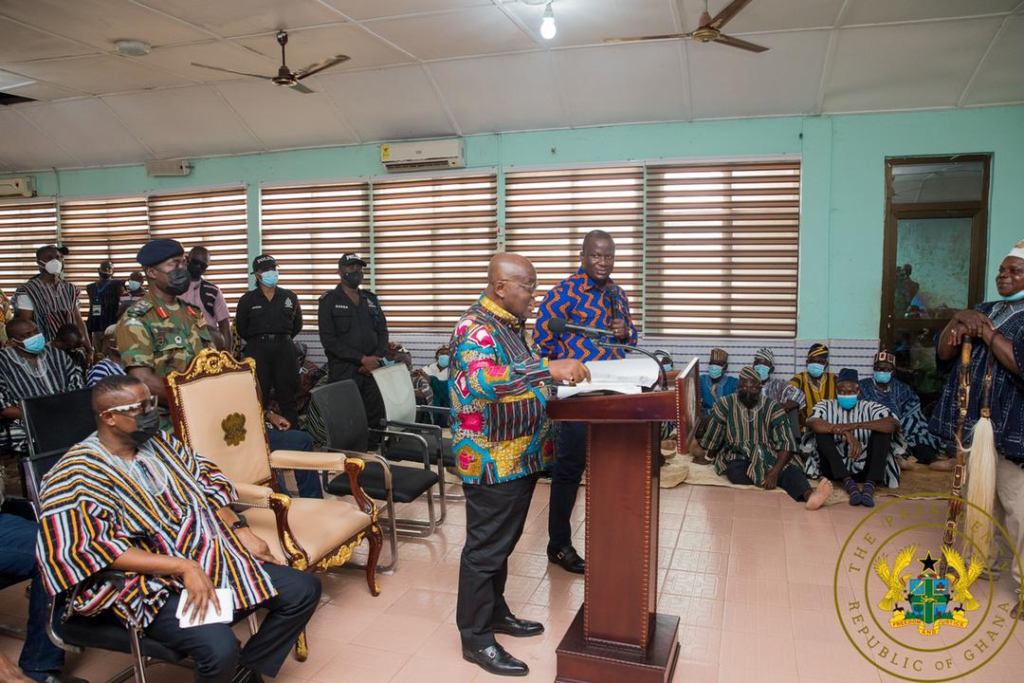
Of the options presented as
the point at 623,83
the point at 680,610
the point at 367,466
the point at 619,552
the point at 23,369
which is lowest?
the point at 680,610

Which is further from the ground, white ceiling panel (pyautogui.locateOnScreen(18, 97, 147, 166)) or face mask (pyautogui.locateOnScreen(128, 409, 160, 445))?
white ceiling panel (pyautogui.locateOnScreen(18, 97, 147, 166))

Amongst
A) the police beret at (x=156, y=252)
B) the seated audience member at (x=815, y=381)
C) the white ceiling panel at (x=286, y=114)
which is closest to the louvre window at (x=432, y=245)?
the white ceiling panel at (x=286, y=114)

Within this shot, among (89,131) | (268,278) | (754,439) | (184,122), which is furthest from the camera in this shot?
(89,131)

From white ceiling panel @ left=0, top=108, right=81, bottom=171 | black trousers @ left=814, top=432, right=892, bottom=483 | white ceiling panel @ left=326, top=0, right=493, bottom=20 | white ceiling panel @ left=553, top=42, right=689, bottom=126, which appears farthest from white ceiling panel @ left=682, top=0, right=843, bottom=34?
Result: white ceiling panel @ left=0, top=108, right=81, bottom=171

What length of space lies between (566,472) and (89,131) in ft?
24.8

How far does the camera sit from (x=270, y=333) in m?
6.58

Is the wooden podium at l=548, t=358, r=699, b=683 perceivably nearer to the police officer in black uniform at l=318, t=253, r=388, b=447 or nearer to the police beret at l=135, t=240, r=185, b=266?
the police beret at l=135, t=240, r=185, b=266

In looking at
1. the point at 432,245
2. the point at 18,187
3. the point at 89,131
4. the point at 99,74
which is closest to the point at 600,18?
the point at 432,245

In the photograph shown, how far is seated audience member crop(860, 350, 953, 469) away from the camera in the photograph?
6145 mm

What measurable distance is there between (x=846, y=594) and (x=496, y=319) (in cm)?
235

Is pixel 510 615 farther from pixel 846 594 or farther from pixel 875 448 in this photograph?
pixel 875 448

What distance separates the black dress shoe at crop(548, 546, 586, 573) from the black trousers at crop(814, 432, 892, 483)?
255 cm

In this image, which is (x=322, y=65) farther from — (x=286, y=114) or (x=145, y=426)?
(x=145, y=426)

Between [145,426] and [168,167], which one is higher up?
[168,167]
